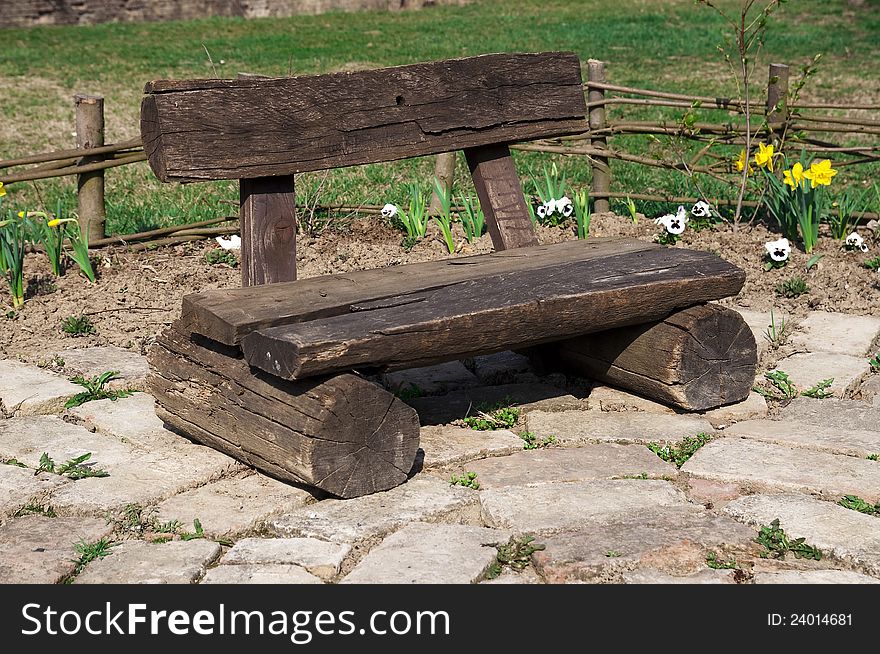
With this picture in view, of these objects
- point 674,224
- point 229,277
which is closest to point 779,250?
point 674,224

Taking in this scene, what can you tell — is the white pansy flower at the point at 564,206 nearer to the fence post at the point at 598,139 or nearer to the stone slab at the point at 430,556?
the fence post at the point at 598,139

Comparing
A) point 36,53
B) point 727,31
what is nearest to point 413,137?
point 36,53

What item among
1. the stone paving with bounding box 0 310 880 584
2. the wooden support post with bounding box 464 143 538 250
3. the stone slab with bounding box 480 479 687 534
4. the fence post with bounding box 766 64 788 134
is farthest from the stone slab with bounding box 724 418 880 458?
the fence post with bounding box 766 64 788 134

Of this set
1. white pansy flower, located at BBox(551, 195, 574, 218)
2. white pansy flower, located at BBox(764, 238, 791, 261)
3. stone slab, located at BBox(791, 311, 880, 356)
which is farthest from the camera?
white pansy flower, located at BBox(551, 195, 574, 218)

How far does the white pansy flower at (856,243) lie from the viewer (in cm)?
555

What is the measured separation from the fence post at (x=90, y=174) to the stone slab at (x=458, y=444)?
97.5 inches

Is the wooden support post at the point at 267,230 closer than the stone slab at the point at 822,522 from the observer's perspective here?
No

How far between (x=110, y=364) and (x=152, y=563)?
1.70m

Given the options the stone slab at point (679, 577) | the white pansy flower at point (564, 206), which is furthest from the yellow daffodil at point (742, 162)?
the stone slab at point (679, 577)

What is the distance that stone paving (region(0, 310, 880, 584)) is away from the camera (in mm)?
2775

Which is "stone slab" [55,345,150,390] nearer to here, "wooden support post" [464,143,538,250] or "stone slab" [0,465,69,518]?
"stone slab" [0,465,69,518]

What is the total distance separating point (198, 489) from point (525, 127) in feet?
6.05

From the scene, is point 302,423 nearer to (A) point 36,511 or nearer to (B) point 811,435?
(A) point 36,511

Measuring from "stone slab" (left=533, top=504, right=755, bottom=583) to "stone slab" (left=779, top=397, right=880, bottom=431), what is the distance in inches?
36.6
